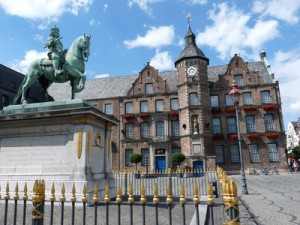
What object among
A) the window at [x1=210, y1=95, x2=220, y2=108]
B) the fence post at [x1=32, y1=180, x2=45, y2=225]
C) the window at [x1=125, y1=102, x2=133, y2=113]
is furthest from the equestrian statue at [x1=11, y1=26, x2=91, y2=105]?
the window at [x1=125, y1=102, x2=133, y2=113]

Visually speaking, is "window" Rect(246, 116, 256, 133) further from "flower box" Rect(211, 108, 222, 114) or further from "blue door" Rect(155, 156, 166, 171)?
"blue door" Rect(155, 156, 166, 171)

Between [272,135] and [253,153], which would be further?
[253,153]

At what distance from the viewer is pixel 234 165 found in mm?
31938

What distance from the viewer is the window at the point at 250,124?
33.0m

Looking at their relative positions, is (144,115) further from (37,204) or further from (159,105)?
(37,204)

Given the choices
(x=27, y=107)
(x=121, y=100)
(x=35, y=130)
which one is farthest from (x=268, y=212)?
(x=121, y=100)

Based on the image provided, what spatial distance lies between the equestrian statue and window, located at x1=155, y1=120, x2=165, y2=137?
2598 centimetres

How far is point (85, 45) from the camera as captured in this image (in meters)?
9.40

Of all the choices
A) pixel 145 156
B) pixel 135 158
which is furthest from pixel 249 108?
pixel 135 158

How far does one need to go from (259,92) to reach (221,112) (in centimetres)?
572

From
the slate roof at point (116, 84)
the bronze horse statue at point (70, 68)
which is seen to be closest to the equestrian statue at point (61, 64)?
the bronze horse statue at point (70, 68)

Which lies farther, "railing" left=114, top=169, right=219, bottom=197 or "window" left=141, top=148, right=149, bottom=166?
"window" left=141, top=148, right=149, bottom=166

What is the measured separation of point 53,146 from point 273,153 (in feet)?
101

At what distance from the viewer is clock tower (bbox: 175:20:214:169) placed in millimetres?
30469
